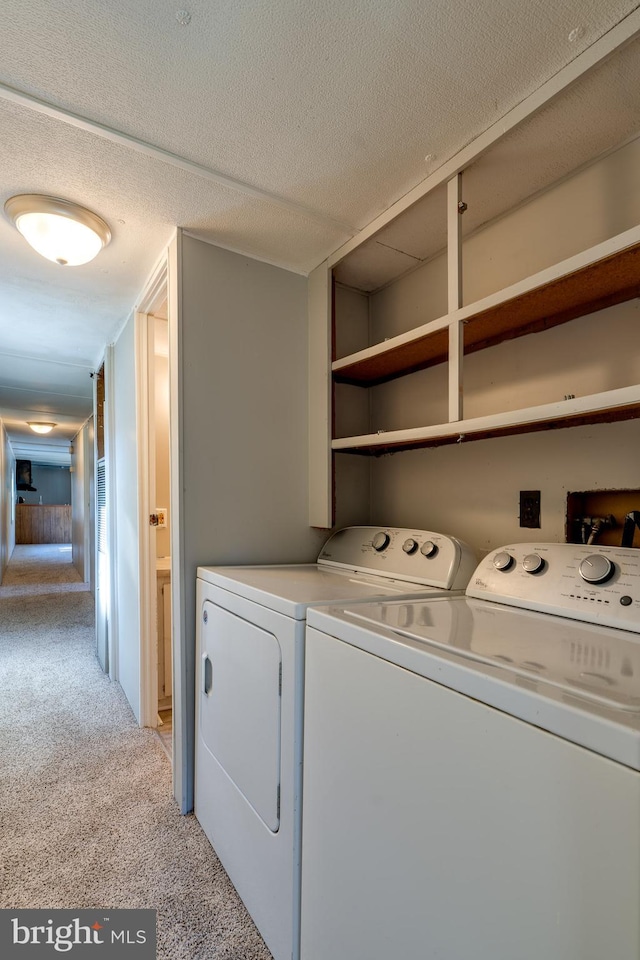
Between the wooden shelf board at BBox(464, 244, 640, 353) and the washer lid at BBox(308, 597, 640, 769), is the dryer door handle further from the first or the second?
the wooden shelf board at BBox(464, 244, 640, 353)

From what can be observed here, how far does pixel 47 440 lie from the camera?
26.0 ft

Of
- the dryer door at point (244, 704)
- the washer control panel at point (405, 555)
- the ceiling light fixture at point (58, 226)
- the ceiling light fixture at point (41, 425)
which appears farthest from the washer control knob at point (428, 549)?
the ceiling light fixture at point (41, 425)

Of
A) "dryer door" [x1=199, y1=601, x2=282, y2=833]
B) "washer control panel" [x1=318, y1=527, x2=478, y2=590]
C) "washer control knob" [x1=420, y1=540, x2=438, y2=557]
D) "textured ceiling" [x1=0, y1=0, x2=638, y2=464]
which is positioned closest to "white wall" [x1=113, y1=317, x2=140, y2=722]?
"textured ceiling" [x1=0, y1=0, x2=638, y2=464]

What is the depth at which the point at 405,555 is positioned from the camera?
63.6 inches

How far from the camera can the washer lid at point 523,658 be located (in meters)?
0.54

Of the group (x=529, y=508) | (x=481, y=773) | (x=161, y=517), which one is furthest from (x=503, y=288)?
(x=161, y=517)

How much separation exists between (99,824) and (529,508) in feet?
6.16

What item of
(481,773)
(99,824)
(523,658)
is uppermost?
(523,658)

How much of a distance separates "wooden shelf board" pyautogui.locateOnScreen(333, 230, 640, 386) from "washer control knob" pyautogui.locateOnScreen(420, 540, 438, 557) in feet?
2.25

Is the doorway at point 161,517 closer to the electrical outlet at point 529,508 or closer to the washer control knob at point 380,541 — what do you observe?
the washer control knob at point 380,541

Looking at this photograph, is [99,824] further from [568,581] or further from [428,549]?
[568,581]

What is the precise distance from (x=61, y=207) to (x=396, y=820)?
204 cm
